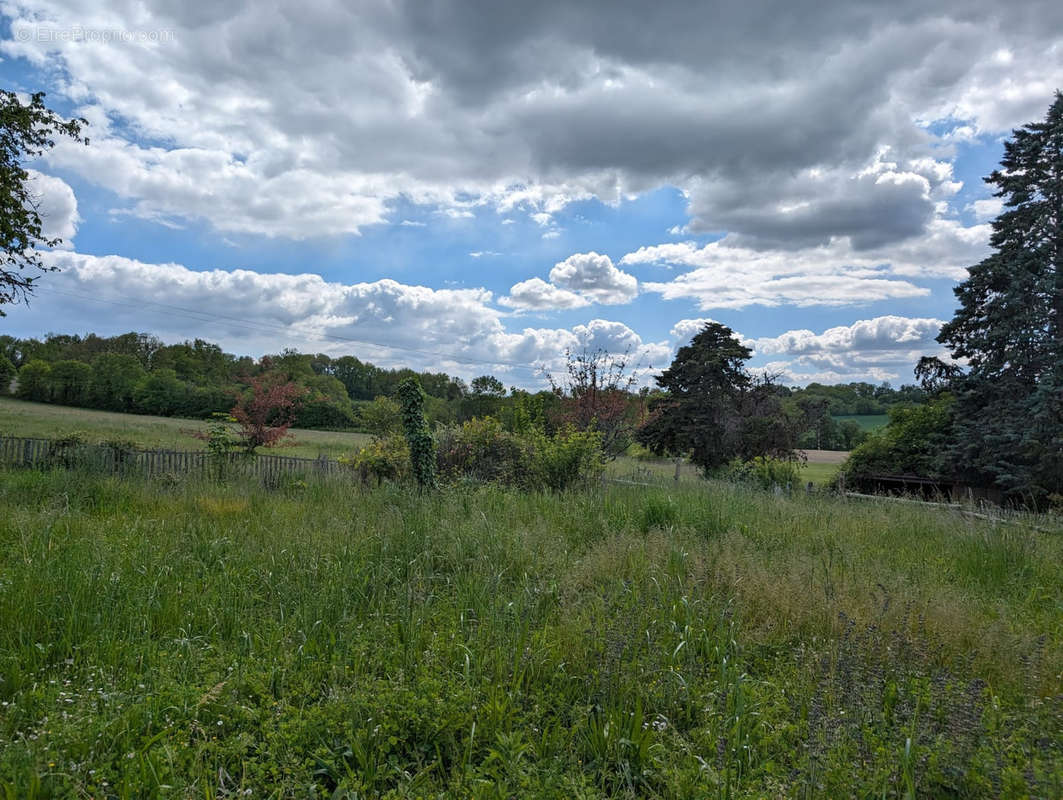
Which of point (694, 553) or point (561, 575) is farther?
point (694, 553)

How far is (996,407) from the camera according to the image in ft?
57.5

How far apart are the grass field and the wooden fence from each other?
4671 mm

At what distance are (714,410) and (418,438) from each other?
48.5 ft

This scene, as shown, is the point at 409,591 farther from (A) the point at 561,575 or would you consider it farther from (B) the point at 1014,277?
(B) the point at 1014,277

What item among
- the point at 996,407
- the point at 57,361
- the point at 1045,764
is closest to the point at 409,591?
the point at 1045,764

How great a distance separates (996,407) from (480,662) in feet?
65.0

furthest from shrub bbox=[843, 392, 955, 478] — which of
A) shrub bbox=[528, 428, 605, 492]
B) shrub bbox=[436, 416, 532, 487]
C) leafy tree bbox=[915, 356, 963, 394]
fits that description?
shrub bbox=[436, 416, 532, 487]

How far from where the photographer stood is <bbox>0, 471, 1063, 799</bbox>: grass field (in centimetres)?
245

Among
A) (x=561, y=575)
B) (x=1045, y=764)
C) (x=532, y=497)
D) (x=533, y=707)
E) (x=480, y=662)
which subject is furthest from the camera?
(x=532, y=497)

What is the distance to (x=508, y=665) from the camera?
337cm

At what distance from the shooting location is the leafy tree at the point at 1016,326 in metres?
16.5

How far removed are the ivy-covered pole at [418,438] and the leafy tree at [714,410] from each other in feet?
36.2

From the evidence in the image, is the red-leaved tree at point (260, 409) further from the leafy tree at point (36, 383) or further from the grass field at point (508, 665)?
the leafy tree at point (36, 383)

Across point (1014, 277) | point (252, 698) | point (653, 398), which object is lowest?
point (252, 698)
